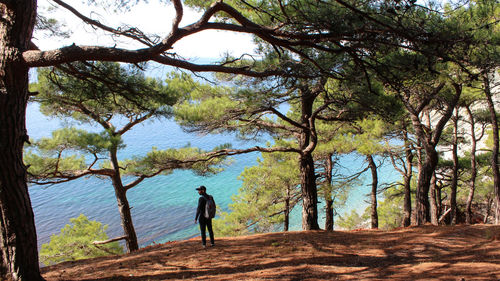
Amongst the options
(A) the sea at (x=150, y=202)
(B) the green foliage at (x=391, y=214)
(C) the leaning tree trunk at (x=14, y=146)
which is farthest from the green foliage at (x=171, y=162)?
(B) the green foliage at (x=391, y=214)

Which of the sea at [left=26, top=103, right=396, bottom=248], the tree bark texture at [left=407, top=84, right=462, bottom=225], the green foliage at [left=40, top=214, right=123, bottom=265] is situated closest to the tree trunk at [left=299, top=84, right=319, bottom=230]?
the tree bark texture at [left=407, top=84, right=462, bottom=225]

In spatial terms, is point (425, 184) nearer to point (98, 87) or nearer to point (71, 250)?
point (98, 87)

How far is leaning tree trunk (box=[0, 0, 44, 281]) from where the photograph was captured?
3.19 meters

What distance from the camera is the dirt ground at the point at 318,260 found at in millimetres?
3793

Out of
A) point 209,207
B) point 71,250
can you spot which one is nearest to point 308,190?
point 209,207

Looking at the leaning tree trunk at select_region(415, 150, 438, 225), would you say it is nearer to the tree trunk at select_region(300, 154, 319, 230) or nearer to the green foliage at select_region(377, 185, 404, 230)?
the tree trunk at select_region(300, 154, 319, 230)

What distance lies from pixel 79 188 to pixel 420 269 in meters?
26.0

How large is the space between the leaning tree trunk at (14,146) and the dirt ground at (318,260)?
1.07 meters

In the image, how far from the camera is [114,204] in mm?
21516

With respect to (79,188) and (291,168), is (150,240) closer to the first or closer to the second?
(291,168)

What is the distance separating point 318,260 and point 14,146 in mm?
3978

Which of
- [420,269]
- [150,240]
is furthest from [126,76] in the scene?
[150,240]

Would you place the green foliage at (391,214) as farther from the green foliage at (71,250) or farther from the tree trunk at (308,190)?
the green foliage at (71,250)

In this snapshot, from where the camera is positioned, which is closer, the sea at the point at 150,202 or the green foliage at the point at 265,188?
the green foliage at the point at 265,188
